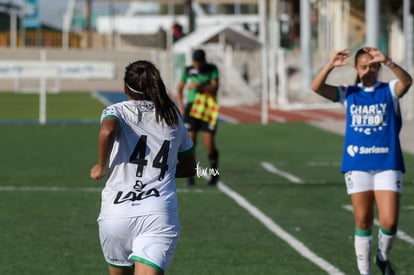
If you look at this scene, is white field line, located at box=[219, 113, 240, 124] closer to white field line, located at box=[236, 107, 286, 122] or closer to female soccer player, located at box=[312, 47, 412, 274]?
white field line, located at box=[236, 107, 286, 122]

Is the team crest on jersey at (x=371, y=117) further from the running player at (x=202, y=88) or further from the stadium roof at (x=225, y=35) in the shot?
the stadium roof at (x=225, y=35)

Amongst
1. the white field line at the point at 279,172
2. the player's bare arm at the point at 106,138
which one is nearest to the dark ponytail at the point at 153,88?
the player's bare arm at the point at 106,138

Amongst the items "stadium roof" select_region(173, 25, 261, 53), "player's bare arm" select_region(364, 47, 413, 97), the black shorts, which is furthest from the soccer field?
"stadium roof" select_region(173, 25, 261, 53)

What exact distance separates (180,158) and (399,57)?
65874 millimetres

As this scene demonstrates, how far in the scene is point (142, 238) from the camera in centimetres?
694

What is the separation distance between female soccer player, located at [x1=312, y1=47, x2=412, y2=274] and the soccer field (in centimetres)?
88

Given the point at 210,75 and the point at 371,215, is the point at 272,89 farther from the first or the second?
the point at 371,215

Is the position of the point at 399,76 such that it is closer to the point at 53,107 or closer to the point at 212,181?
the point at 212,181

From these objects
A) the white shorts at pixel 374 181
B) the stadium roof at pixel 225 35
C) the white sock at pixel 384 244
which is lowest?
the white sock at pixel 384 244

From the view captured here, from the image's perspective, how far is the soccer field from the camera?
1140 cm

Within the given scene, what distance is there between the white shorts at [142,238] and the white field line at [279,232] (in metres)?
3.94

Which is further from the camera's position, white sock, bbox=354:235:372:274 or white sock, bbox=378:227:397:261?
white sock, bbox=378:227:397:261

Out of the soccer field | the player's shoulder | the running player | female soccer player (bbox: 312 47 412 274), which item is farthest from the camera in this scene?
the running player

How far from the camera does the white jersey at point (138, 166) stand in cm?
702
